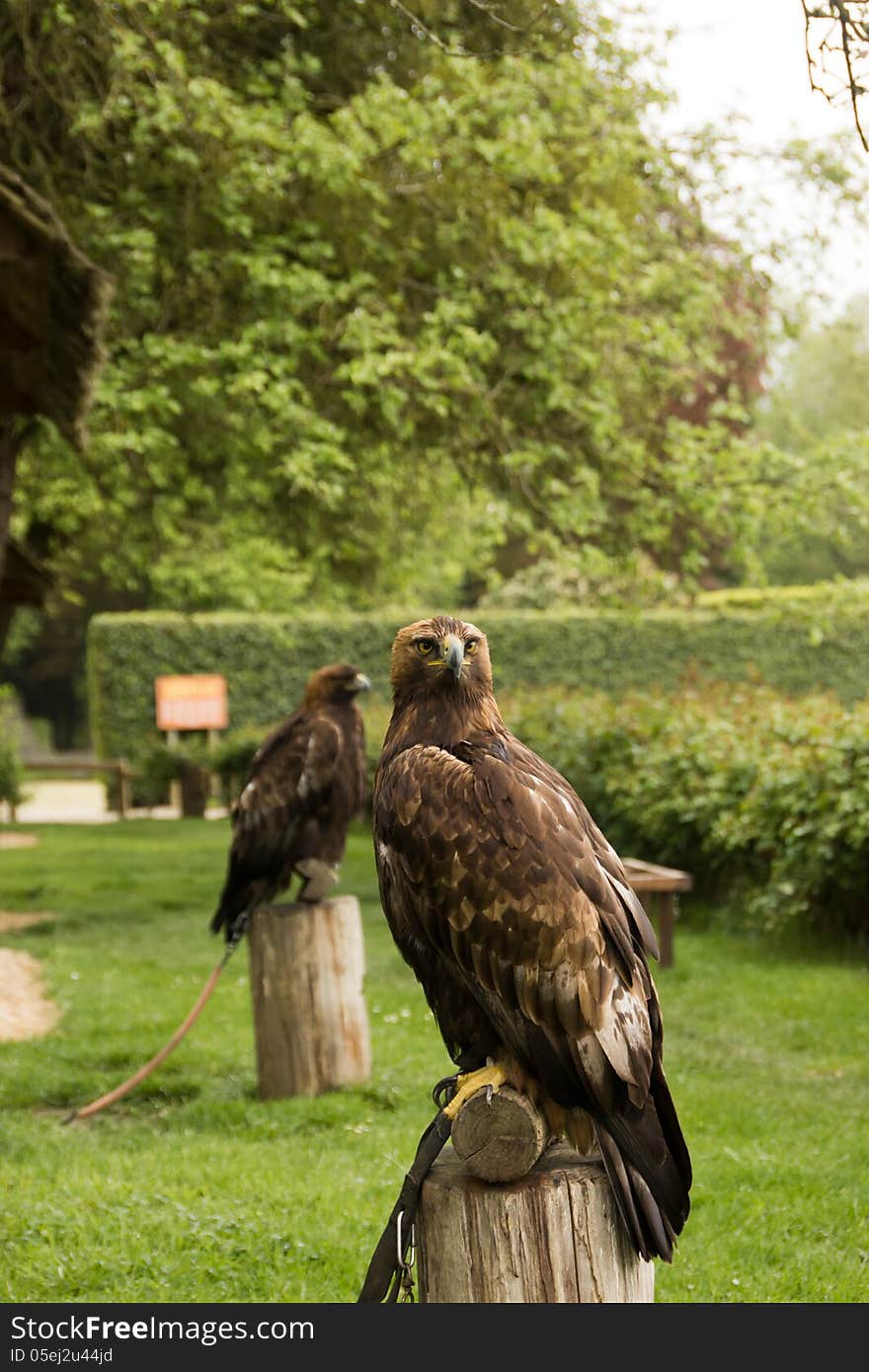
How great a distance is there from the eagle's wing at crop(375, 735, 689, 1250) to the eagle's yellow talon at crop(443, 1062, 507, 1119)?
68mm

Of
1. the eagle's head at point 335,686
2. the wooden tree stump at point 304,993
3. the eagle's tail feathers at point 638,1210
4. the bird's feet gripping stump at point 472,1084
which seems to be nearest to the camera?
the eagle's tail feathers at point 638,1210

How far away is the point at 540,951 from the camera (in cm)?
→ 267

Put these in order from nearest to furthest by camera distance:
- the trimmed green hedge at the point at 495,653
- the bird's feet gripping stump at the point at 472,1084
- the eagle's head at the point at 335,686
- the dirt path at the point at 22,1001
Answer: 1. the bird's feet gripping stump at the point at 472,1084
2. the eagle's head at the point at 335,686
3. the dirt path at the point at 22,1001
4. the trimmed green hedge at the point at 495,653

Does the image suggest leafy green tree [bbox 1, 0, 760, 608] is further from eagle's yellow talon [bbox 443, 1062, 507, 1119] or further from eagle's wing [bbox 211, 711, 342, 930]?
eagle's yellow talon [bbox 443, 1062, 507, 1119]

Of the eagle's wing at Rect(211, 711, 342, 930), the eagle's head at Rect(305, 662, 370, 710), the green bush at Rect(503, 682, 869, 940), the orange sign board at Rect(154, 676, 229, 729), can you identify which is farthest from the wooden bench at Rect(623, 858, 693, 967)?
the orange sign board at Rect(154, 676, 229, 729)

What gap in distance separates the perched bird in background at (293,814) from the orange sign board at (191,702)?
15.8 metres

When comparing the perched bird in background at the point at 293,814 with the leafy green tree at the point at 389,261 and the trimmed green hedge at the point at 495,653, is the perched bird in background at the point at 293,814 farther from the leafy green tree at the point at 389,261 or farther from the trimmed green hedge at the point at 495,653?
the trimmed green hedge at the point at 495,653

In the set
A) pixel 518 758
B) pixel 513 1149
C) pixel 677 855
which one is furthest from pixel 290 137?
pixel 513 1149

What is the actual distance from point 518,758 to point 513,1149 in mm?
775

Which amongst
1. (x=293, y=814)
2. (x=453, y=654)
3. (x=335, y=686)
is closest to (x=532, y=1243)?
(x=453, y=654)

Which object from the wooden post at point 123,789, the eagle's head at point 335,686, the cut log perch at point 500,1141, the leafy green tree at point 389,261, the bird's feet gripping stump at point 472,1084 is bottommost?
the wooden post at point 123,789

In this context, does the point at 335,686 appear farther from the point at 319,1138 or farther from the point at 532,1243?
the point at 532,1243

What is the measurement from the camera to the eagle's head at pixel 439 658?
3.09 m

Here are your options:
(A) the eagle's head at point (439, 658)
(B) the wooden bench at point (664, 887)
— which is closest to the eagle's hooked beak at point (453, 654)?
(A) the eagle's head at point (439, 658)
